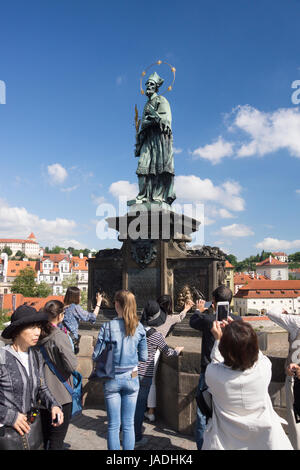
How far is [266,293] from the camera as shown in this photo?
6019 cm

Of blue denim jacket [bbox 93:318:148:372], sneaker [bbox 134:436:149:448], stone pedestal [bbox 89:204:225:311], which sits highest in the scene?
stone pedestal [bbox 89:204:225:311]

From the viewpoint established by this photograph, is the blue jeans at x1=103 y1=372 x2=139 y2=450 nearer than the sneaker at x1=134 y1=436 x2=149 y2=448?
Yes

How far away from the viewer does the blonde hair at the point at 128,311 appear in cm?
335

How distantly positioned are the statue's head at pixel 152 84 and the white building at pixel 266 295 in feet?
174

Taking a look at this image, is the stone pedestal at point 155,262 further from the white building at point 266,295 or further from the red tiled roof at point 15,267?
the red tiled roof at point 15,267

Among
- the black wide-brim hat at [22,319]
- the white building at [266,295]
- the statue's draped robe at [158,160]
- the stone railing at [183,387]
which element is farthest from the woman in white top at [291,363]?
the white building at [266,295]

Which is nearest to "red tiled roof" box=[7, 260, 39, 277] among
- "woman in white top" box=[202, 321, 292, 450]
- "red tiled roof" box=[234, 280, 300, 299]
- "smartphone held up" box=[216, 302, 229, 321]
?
"red tiled roof" box=[234, 280, 300, 299]

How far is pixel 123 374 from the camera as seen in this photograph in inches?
130

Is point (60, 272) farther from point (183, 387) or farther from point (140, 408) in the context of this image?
point (140, 408)

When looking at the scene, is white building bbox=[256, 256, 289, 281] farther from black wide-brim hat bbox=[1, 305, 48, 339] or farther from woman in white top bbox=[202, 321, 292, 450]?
black wide-brim hat bbox=[1, 305, 48, 339]

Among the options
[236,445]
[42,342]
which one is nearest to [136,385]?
[42,342]

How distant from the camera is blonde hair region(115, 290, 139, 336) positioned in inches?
132

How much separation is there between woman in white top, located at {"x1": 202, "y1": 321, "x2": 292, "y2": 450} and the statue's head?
29.4ft

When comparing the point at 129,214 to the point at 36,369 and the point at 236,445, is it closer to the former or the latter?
the point at 36,369
